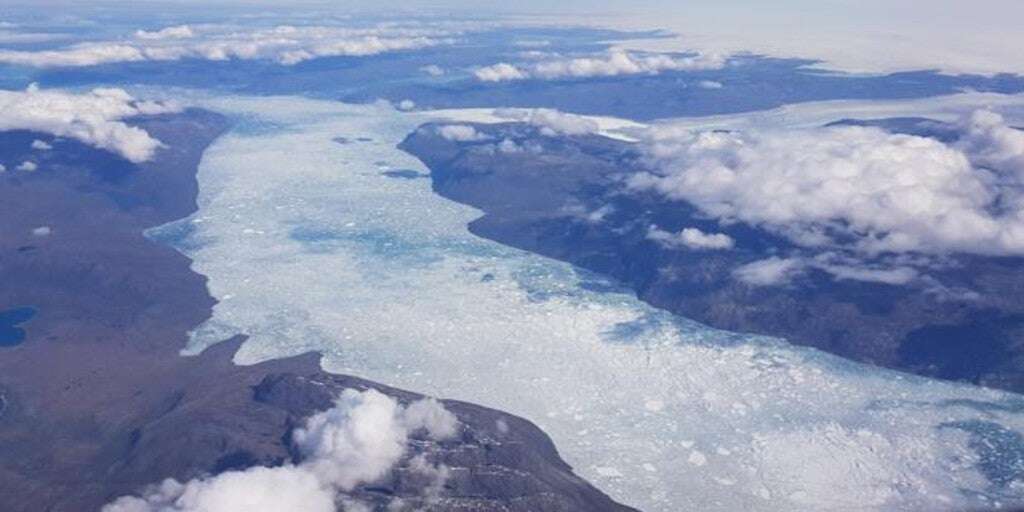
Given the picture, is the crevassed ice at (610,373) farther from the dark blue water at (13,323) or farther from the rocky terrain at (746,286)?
the dark blue water at (13,323)

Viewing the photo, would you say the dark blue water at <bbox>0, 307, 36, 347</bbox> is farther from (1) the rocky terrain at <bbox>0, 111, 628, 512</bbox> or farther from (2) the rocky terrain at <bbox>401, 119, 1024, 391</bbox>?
(2) the rocky terrain at <bbox>401, 119, 1024, 391</bbox>

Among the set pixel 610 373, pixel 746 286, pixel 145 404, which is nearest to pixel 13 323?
pixel 145 404

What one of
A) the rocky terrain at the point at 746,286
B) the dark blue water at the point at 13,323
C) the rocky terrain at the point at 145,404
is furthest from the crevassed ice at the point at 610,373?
the dark blue water at the point at 13,323

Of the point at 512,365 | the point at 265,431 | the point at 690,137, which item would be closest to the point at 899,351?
the point at 512,365

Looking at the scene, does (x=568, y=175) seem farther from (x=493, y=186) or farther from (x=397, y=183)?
(x=397, y=183)

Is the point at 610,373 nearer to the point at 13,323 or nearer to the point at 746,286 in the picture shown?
the point at 746,286

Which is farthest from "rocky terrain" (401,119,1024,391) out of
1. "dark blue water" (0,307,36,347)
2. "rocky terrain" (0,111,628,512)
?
"dark blue water" (0,307,36,347)
